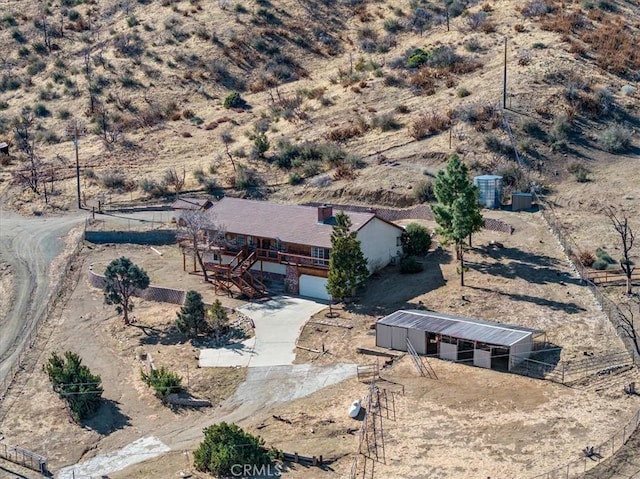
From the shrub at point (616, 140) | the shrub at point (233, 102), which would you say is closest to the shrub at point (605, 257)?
the shrub at point (616, 140)

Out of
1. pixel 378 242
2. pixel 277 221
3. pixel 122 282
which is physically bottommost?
pixel 122 282

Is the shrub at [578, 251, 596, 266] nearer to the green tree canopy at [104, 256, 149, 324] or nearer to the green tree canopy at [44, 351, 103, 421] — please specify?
the green tree canopy at [104, 256, 149, 324]

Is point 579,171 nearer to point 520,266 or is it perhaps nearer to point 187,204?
point 520,266

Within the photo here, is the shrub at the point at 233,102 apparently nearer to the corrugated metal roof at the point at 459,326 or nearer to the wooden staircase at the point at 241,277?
the wooden staircase at the point at 241,277

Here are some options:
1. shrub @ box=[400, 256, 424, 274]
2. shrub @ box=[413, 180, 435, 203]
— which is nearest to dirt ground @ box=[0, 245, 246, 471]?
shrub @ box=[400, 256, 424, 274]

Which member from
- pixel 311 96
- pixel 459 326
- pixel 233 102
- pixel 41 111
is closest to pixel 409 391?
pixel 459 326
